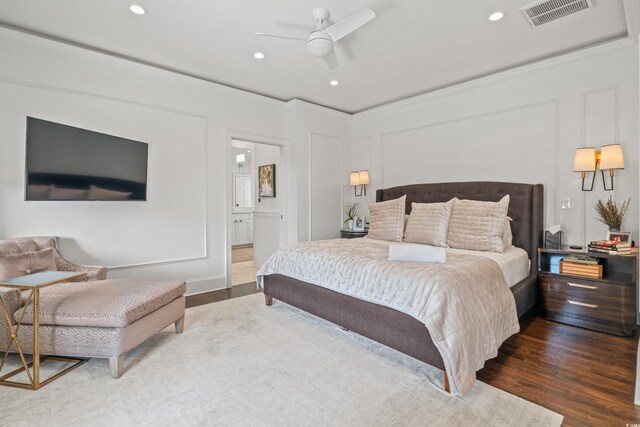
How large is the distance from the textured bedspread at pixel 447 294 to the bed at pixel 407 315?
85mm

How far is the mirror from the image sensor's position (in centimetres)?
877

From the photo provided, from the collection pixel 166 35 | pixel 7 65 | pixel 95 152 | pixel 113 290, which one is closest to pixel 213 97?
pixel 166 35

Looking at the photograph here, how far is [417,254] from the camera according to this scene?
2.49m

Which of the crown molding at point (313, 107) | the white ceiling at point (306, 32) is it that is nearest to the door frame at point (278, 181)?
the crown molding at point (313, 107)

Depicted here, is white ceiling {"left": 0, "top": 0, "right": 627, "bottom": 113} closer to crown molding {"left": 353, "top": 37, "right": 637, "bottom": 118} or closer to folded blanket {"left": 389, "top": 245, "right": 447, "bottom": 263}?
crown molding {"left": 353, "top": 37, "right": 637, "bottom": 118}

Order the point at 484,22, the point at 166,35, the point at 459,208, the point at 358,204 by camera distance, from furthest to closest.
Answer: the point at 358,204
the point at 459,208
the point at 166,35
the point at 484,22

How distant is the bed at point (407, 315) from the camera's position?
6.93 feet

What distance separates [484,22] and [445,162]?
6.30ft

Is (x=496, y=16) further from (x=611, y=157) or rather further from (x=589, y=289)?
(x=589, y=289)

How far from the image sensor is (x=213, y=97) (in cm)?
428

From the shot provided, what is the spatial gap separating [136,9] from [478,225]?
3754 millimetres

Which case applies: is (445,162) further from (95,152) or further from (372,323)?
(95,152)

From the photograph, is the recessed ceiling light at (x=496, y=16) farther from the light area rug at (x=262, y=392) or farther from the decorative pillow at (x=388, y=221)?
the light area rug at (x=262, y=392)

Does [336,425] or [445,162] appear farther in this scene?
[445,162]
